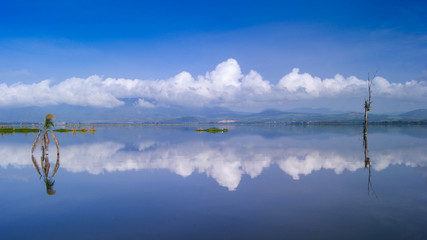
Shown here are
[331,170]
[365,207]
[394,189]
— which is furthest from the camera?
[331,170]

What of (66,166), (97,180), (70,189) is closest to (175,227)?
(70,189)

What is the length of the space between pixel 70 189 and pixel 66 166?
1067 cm

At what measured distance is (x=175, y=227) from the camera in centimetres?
1203

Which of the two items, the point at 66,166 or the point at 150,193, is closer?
the point at 150,193

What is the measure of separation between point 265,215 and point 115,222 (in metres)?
6.60

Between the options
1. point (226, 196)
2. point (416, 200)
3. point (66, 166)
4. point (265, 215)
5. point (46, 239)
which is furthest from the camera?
point (66, 166)

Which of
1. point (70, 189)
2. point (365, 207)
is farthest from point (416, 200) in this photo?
point (70, 189)

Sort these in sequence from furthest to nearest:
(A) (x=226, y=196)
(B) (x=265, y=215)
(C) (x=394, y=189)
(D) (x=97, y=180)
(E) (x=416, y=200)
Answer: (D) (x=97, y=180), (C) (x=394, y=189), (A) (x=226, y=196), (E) (x=416, y=200), (B) (x=265, y=215)

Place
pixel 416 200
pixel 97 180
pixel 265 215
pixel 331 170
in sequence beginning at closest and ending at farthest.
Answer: pixel 265 215 < pixel 416 200 < pixel 97 180 < pixel 331 170

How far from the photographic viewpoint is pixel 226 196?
1655 centimetres

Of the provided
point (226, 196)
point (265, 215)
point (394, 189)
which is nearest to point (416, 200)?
point (394, 189)

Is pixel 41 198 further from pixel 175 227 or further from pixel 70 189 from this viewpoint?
pixel 175 227

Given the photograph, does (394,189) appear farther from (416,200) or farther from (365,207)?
(365,207)

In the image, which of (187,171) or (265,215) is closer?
(265,215)
